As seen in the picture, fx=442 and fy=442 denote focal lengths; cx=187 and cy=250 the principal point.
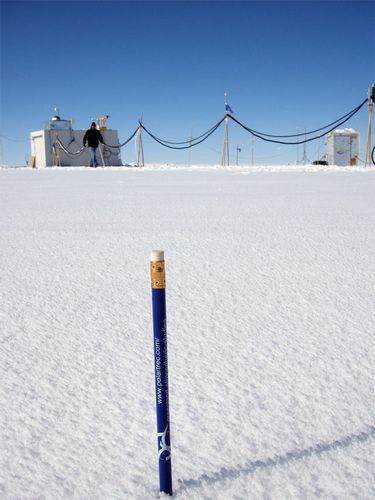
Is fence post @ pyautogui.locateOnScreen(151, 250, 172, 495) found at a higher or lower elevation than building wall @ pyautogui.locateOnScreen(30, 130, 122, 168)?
lower

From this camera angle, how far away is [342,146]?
63.6 feet

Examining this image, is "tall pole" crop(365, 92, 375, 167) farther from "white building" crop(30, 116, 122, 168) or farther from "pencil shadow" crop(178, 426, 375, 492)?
"white building" crop(30, 116, 122, 168)

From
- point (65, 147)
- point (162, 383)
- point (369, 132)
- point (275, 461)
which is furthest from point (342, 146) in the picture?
point (162, 383)

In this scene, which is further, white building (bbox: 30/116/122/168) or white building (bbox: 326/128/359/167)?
white building (bbox: 326/128/359/167)

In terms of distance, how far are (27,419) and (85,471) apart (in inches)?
10.4

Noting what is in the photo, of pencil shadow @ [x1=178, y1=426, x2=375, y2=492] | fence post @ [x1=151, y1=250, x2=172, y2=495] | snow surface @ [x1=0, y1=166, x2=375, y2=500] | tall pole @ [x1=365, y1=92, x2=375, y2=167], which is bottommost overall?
pencil shadow @ [x1=178, y1=426, x2=375, y2=492]

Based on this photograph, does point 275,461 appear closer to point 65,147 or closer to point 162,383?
point 162,383

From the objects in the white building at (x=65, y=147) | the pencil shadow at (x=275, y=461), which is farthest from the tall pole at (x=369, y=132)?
the white building at (x=65, y=147)

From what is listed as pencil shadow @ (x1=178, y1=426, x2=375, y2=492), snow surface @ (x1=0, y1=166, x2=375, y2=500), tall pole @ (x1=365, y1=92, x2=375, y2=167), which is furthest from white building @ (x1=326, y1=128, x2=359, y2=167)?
pencil shadow @ (x1=178, y1=426, x2=375, y2=492)

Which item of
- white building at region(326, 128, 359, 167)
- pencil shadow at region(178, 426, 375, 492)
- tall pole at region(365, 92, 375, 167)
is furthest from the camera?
white building at region(326, 128, 359, 167)

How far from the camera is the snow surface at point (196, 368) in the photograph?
1009mm

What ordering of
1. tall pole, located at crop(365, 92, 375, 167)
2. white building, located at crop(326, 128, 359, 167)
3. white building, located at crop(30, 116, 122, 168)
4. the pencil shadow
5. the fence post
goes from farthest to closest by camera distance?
1. white building, located at crop(326, 128, 359, 167)
2. white building, located at crop(30, 116, 122, 168)
3. tall pole, located at crop(365, 92, 375, 167)
4. the pencil shadow
5. the fence post

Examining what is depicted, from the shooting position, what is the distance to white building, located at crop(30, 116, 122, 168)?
62.4 feet

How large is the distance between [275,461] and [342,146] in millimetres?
20140
